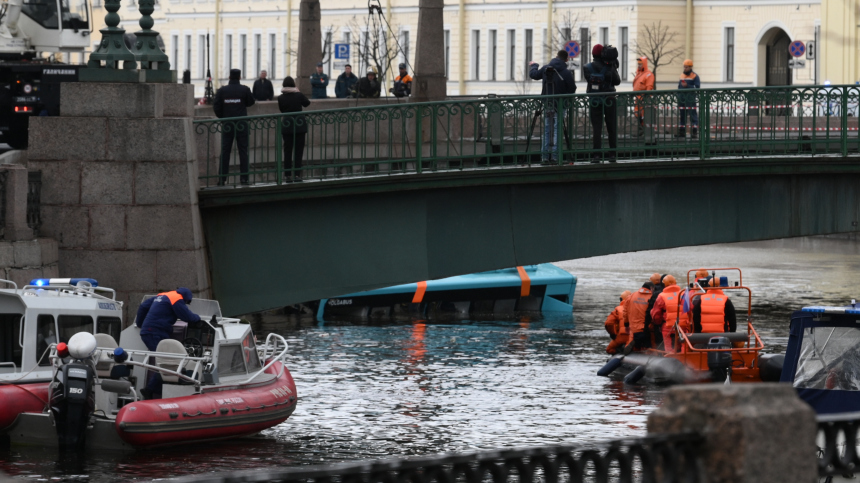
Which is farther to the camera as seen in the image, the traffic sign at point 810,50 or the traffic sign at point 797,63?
the traffic sign at point 810,50

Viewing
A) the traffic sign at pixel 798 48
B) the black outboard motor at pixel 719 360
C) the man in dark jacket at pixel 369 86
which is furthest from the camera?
the traffic sign at pixel 798 48

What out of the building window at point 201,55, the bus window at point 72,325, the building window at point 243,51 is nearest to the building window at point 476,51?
the building window at point 243,51

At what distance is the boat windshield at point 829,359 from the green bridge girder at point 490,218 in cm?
626

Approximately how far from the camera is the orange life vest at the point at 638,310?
79.7ft

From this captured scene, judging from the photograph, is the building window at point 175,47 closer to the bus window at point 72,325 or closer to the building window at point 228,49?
the building window at point 228,49

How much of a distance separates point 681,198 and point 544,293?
51.0 ft

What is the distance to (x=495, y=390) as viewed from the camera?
76.5 ft

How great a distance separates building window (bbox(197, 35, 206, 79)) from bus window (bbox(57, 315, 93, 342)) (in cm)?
7010

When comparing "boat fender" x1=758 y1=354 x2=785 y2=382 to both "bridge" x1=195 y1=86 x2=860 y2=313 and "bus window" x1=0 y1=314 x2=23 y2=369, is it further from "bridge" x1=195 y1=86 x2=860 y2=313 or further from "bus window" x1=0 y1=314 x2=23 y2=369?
"bus window" x1=0 y1=314 x2=23 y2=369

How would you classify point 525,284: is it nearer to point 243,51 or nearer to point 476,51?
point 476,51

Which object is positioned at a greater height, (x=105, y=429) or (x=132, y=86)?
(x=132, y=86)

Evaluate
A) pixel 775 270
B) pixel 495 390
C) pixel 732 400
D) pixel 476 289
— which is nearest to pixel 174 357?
pixel 495 390

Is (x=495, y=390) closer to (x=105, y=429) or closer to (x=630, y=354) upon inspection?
(x=630, y=354)

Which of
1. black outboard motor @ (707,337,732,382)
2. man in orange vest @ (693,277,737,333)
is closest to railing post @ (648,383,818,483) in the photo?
black outboard motor @ (707,337,732,382)
